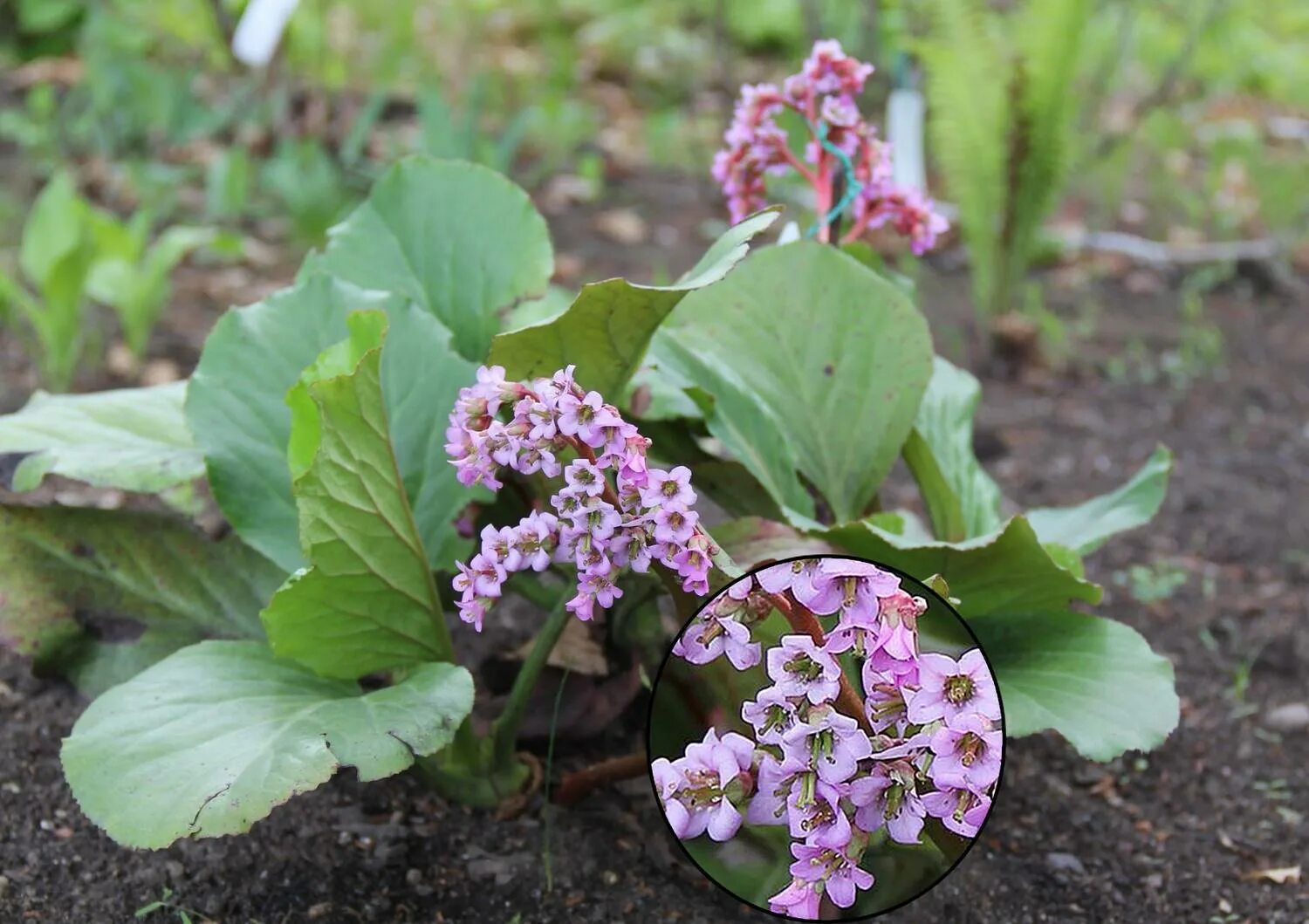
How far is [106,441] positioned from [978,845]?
4.14 ft

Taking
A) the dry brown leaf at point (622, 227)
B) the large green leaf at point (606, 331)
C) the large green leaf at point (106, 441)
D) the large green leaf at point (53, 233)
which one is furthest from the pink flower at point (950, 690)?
the dry brown leaf at point (622, 227)

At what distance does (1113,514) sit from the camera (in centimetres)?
191

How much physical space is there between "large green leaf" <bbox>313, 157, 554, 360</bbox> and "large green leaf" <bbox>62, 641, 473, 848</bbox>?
1.82 feet

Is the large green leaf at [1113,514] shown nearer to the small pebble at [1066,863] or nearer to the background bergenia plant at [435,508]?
the background bergenia plant at [435,508]

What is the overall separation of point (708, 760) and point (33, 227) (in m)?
2.37

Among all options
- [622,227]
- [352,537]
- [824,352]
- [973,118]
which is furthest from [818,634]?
[622,227]

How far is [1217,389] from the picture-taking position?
364 cm

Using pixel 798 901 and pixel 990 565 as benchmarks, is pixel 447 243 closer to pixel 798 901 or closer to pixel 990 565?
pixel 990 565

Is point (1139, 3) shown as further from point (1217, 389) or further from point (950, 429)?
point (950, 429)

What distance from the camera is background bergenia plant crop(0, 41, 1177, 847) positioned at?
1.36 m

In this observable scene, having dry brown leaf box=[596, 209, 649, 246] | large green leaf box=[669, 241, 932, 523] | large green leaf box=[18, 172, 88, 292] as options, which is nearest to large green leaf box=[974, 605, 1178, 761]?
large green leaf box=[669, 241, 932, 523]

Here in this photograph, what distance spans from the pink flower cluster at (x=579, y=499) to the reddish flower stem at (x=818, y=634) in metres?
0.08

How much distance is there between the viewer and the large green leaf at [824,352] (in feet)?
5.88

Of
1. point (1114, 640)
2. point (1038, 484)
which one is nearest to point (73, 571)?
point (1114, 640)
